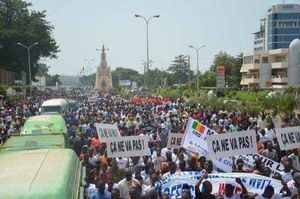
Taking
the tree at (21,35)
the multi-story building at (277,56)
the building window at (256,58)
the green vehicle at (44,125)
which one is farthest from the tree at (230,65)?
the green vehicle at (44,125)

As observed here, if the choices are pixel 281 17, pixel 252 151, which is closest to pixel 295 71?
pixel 281 17

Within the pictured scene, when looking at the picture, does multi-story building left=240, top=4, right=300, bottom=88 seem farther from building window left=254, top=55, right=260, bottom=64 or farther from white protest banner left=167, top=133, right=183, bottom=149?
white protest banner left=167, top=133, right=183, bottom=149

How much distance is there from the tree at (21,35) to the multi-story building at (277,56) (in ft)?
107

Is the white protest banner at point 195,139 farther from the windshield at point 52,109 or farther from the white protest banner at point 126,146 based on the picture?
the windshield at point 52,109

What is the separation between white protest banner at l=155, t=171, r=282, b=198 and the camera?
6770 millimetres

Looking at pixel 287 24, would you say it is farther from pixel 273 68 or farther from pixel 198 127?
pixel 198 127

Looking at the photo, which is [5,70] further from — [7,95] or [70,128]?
[70,128]

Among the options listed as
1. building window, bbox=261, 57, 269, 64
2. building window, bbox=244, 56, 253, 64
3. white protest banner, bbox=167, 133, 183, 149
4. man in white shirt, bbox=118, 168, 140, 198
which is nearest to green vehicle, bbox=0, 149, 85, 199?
man in white shirt, bbox=118, 168, 140, 198

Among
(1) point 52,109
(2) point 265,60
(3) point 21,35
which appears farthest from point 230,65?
(1) point 52,109

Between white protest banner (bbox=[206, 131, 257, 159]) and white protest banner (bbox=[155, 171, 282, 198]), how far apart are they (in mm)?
1004

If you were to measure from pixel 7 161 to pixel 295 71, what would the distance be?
61874mm

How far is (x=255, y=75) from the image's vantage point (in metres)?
73.2

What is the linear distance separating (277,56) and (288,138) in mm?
61977

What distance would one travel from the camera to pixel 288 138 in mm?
9469
